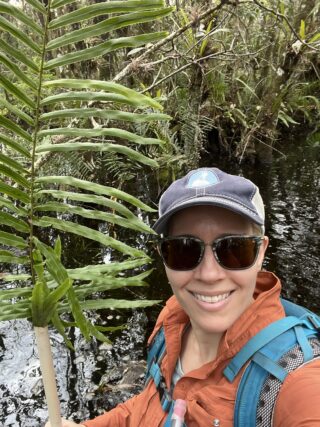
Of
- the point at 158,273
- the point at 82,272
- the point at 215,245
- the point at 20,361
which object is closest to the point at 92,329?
the point at 82,272

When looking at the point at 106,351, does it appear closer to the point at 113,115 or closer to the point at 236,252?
the point at 236,252

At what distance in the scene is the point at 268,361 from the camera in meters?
1.21

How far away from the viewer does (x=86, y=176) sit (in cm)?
632

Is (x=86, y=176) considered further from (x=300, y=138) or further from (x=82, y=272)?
(x=300, y=138)

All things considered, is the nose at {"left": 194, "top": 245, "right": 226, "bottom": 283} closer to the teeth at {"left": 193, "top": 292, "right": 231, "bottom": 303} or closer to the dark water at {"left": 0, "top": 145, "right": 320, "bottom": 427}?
the teeth at {"left": 193, "top": 292, "right": 231, "bottom": 303}

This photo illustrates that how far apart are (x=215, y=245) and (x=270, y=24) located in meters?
8.94

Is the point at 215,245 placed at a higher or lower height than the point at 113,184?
lower

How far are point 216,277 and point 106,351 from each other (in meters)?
3.02

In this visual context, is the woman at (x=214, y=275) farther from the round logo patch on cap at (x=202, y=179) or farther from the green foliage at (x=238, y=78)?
the green foliage at (x=238, y=78)

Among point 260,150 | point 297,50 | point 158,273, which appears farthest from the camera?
point 260,150

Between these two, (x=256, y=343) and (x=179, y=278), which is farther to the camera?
(x=179, y=278)

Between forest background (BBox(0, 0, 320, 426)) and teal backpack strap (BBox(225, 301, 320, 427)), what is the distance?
47 centimetres

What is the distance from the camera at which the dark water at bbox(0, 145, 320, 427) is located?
139 inches

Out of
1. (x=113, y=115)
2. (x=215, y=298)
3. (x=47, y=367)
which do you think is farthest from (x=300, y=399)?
(x=113, y=115)
